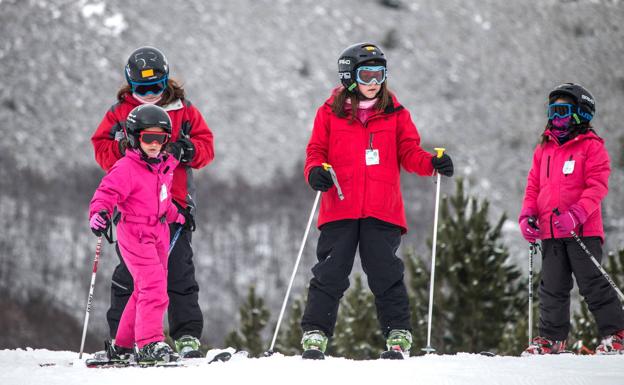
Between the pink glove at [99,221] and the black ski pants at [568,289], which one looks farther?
the black ski pants at [568,289]

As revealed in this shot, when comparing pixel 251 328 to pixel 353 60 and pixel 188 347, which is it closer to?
pixel 188 347

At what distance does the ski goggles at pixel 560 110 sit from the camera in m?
7.12

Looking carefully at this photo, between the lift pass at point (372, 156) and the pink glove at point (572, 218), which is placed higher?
the lift pass at point (372, 156)

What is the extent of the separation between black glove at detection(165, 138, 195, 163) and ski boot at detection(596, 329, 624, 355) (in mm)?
3365

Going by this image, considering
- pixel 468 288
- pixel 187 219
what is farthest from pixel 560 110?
pixel 468 288

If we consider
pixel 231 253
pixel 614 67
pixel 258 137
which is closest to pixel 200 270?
pixel 231 253

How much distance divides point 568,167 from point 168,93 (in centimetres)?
320

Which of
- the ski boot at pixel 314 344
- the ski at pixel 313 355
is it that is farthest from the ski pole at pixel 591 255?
the ski at pixel 313 355

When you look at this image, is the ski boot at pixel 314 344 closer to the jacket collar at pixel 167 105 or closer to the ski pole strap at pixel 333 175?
the ski pole strap at pixel 333 175

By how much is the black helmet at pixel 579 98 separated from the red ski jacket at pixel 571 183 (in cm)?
16

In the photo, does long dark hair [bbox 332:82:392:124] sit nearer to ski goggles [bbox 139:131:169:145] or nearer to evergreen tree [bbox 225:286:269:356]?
ski goggles [bbox 139:131:169:145]

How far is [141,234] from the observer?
18.8ft

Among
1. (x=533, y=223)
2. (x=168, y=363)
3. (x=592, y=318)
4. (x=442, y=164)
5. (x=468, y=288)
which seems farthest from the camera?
(x=468, y=288)

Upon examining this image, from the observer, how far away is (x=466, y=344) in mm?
20109
